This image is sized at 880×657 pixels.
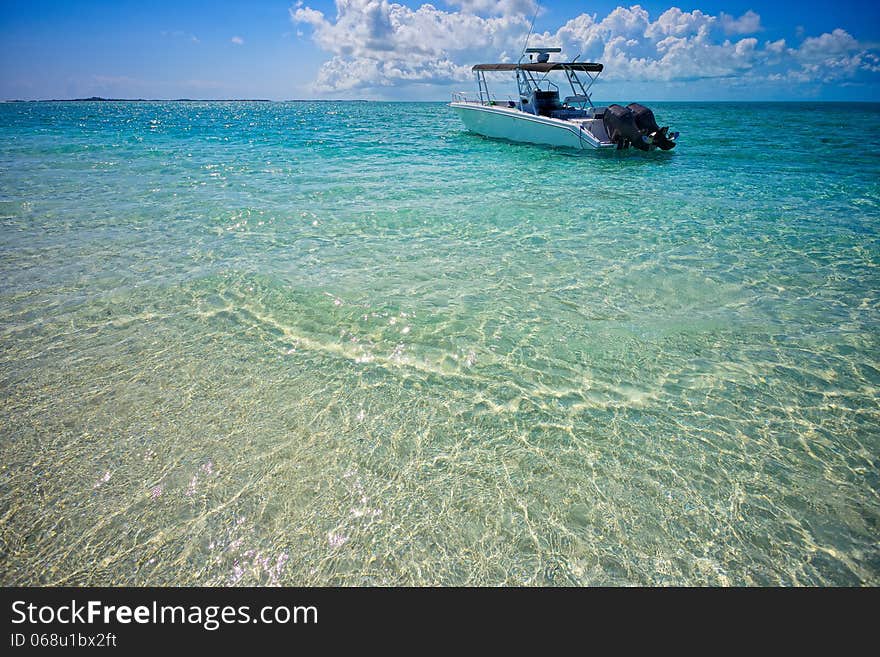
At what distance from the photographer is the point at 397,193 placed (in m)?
10.9

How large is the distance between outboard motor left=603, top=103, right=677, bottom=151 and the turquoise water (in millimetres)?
12473

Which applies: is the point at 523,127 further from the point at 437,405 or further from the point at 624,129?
the point at 437,405

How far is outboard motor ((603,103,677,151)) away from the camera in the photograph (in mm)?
18356

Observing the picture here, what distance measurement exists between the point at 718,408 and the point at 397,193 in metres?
9.31

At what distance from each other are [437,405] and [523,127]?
20699 millimetres

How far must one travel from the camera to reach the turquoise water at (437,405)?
2.31m

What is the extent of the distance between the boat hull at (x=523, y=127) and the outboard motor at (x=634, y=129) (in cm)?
68

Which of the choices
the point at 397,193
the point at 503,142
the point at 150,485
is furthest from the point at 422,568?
the point at 503,142

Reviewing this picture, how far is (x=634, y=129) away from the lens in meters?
18.3

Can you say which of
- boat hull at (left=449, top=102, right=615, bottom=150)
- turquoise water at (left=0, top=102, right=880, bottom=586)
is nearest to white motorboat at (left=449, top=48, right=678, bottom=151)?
boat hull at (left=449, top=102, right=615, bottom=150)

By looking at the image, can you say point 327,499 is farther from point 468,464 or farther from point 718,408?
point 718,408

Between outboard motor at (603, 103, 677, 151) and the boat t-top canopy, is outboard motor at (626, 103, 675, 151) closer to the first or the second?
outboard motor at (603, 103, 677, 151)

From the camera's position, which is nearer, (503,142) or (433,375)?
(433,375)

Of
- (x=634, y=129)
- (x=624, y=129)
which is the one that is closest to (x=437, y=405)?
(x=624, y=129)
